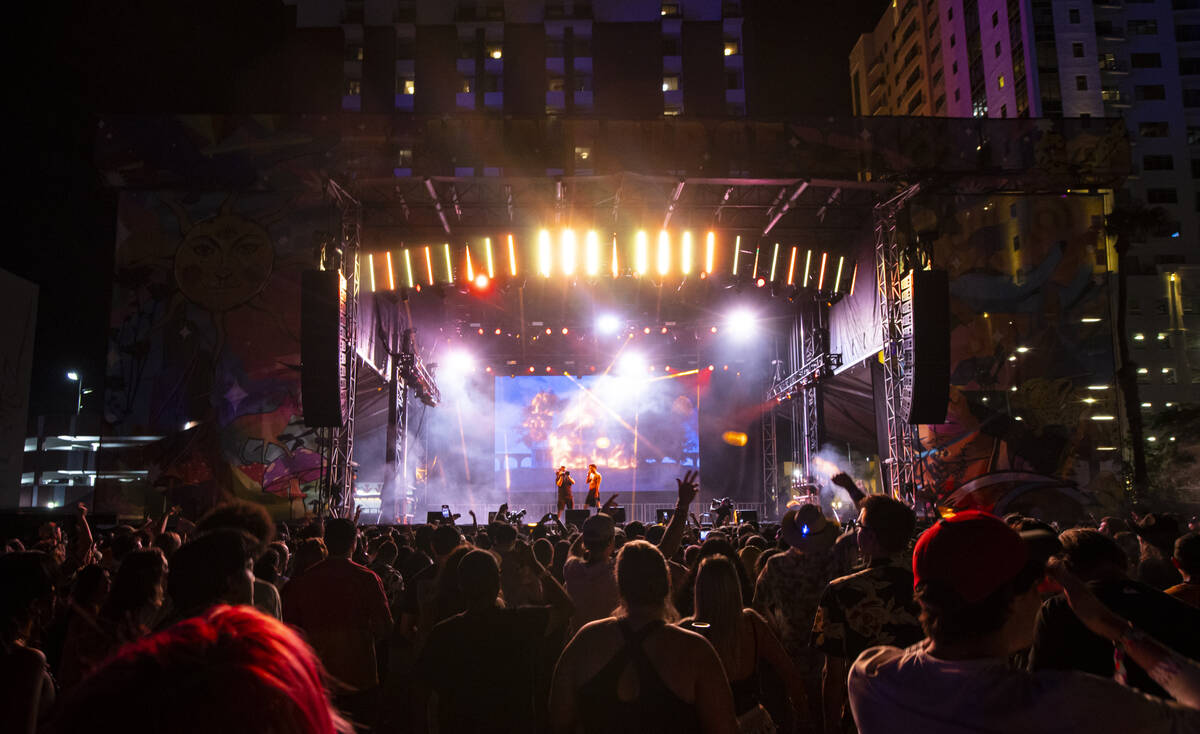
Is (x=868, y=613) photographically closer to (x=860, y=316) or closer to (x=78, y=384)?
(x=860, y=316)

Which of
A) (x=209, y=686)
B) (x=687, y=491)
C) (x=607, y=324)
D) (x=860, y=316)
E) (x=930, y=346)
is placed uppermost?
(x=607, y=324)

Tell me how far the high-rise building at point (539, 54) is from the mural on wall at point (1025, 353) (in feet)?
87.2

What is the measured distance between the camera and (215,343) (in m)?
17.5

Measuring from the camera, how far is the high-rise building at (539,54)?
42125 mm

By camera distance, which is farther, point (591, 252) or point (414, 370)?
point (414, 370)

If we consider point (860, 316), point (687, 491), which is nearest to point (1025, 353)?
point (860, 316)

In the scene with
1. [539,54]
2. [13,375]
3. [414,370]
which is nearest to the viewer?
[13,375]

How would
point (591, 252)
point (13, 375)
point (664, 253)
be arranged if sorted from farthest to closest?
point (13, 375), point (664, 253), point (591, 252)

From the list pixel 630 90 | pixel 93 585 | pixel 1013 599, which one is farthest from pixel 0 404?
pixel 630 90

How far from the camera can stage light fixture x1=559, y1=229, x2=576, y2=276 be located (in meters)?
17.7

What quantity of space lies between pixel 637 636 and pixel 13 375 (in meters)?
23.3

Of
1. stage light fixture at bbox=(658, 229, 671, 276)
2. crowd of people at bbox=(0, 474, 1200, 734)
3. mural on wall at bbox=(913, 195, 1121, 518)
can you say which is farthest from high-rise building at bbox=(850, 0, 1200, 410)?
crowd of people at bbox=(0, 474, 1200, 734)

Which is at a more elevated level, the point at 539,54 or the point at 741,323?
the point at 539,54

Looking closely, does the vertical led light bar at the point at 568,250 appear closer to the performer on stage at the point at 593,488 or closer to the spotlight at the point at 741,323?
the performer on stage at the point at 593,488
